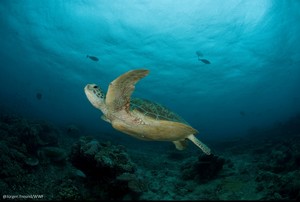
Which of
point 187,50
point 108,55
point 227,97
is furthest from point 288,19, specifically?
point 227,97

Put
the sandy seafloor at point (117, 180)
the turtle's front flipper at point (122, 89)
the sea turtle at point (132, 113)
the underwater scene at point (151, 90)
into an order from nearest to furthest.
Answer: the turtle's front flipper at point (122, 89) → the sea turtle at point (132, 113) → the sandy seafloor at point (117, 180) → the underwater scene at point (151, 90)

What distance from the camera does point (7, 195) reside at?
4.39m

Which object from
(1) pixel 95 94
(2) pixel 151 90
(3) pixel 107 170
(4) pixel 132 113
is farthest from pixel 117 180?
(2) pixel 151 90

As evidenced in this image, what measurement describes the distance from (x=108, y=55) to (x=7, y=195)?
1922 cm

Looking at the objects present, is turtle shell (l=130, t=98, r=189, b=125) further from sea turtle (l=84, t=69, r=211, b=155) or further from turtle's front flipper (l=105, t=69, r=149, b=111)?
turtle's front flipper (l=105, t=69, r=149, b=111)

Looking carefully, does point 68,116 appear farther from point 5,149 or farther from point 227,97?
point 5,149

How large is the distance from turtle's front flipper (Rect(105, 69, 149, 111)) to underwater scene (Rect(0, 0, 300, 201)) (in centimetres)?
2

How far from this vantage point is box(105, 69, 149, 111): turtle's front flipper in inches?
A: 144

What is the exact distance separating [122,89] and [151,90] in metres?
29.4

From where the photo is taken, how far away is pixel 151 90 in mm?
33250

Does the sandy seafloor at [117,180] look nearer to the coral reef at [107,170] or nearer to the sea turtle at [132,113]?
the coral reef at [107,170]

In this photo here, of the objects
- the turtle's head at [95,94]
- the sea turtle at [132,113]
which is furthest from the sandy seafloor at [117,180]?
the turtle's head at [95,94]

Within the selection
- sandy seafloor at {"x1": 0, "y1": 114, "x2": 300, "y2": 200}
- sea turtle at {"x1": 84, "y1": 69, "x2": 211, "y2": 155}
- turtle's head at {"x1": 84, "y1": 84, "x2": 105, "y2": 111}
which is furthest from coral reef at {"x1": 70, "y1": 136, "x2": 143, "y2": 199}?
turtle's head at {"x1": 84, "y1": 84, "x2": 105, "y2": 111}

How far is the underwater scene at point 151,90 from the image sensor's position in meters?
4.60
